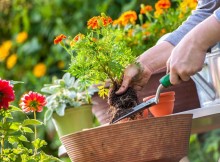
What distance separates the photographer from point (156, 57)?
2.43 metres

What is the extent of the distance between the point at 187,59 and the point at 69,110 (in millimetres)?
1049

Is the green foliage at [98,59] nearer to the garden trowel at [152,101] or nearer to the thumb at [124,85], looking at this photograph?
the thumb at [124,85]

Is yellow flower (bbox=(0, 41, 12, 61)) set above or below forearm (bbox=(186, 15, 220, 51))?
below

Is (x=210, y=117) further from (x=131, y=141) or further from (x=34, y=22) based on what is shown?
(x=34, y=22)

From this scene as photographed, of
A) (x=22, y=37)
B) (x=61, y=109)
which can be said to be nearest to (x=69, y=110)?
(x=61, y=109)

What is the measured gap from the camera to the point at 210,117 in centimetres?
222

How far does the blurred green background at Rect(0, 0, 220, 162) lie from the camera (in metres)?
4.80

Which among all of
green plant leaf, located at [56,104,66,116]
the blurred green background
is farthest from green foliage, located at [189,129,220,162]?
green plant leaf, located at [56,104,66,116]

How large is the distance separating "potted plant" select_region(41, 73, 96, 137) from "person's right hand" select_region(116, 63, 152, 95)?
585 millimetres

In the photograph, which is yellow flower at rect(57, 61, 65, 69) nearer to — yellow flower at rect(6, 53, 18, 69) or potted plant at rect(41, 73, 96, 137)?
yellow flower at rect(6, 53, 18, 69)

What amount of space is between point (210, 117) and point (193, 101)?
1.45ft

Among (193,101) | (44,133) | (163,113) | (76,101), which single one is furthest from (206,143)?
(163,113)

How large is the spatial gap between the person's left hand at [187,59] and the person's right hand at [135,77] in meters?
0.26

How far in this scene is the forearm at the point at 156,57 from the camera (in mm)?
2412
